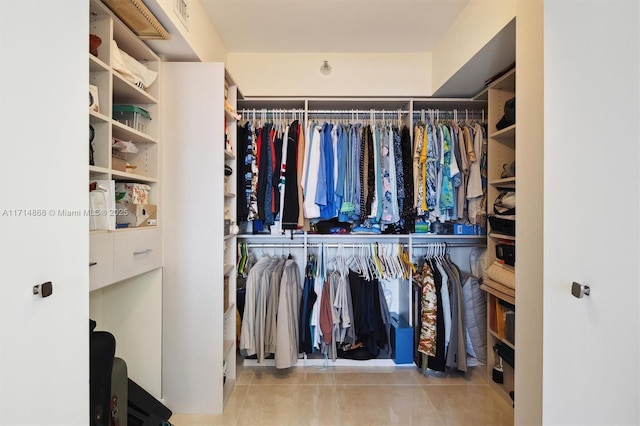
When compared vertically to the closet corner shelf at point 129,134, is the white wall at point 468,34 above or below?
above

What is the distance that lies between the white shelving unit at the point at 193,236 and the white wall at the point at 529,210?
1.55m

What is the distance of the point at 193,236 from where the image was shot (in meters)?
1.82

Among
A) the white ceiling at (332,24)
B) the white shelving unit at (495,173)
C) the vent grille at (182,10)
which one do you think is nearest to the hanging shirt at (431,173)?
the white shelving unit at (495,173)

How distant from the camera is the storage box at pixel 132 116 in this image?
157 centimetres

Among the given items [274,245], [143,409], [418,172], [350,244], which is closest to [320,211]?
[350,244]

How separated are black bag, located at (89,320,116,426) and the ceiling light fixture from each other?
89.5 inches

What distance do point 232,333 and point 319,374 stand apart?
0.77m

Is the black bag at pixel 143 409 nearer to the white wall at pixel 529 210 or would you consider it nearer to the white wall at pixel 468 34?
the white wall at pixel 529 210

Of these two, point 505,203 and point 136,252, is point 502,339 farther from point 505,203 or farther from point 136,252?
point 136,252

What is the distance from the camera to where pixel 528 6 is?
1113 millimetres

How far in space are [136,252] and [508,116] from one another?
7.98ft
